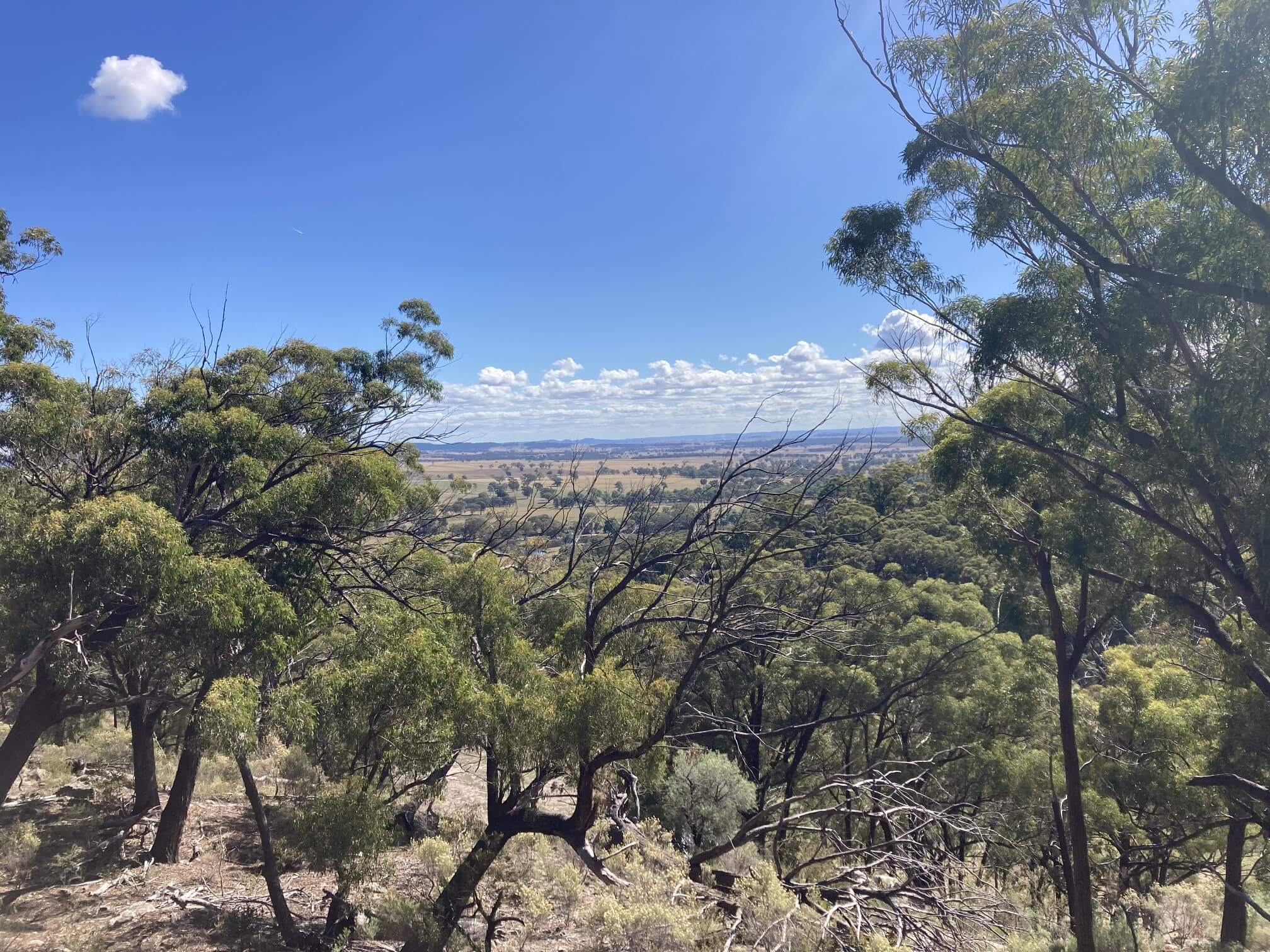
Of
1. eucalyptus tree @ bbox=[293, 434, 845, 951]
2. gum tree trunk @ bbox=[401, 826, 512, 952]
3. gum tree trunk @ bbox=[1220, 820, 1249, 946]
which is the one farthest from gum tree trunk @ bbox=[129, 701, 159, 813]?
gum tree trunk @ bbox=[1220, 820, 1249, 946]

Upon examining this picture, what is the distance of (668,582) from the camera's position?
7.08 m

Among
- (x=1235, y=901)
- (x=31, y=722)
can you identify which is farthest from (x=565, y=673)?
(x=1235, y=901)

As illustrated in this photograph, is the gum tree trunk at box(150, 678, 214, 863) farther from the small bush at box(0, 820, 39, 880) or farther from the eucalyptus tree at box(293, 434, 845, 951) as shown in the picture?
the eucalyptus tree at box(293, 434, 845, 951)

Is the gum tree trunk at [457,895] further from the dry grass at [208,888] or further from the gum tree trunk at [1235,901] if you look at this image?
the gum tree trunk at [1235,901]

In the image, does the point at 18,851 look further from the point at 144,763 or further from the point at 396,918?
the point at 396,918

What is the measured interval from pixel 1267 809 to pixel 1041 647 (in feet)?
21.7

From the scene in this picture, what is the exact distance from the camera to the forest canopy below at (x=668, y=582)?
5.75 meters

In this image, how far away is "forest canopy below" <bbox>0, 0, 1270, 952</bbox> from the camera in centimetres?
575

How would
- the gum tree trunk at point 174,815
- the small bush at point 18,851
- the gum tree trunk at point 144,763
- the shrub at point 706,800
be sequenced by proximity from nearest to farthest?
the small bush at point 18,851 → the gum tree trunk at point 174,815 → the gum tree trunk at point 144,763 → the shrub at point 706,800

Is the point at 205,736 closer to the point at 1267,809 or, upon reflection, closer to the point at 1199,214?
the point at 1199,214

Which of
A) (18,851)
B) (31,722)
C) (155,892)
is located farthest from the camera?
(18,851)

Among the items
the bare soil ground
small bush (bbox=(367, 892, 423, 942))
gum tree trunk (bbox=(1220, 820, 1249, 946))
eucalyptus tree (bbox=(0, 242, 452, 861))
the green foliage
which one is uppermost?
eucalyptus tree (bbox=(0, 242, 452, 861))

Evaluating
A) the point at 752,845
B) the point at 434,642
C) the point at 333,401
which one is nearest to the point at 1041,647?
the point at 752,845

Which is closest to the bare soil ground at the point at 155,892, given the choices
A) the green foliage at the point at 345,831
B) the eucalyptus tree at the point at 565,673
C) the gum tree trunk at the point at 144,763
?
the gum tree trunk at the point at 144,763
